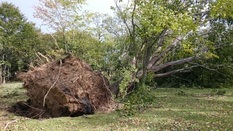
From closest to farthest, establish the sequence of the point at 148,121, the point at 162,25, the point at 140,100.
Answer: the point at 148,121 → the point at 162,25 → the point at 140,100

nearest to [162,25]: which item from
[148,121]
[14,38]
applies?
[148,121]

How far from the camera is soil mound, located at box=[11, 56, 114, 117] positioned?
9.50 meters

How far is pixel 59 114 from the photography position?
31.7 feet

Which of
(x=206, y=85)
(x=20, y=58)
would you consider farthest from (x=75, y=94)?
(x=20, y=58)

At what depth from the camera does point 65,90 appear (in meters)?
9.54

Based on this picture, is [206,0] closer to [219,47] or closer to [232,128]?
[219,47]

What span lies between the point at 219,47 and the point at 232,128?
10767 millimetres

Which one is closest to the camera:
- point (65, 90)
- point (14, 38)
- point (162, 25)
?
point (65, 90)

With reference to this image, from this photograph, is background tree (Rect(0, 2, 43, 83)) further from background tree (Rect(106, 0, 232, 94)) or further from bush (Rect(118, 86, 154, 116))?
bush (Rect(118, 86, 154, 116))

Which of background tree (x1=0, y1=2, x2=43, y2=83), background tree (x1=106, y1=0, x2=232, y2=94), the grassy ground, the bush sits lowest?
the grassy ground

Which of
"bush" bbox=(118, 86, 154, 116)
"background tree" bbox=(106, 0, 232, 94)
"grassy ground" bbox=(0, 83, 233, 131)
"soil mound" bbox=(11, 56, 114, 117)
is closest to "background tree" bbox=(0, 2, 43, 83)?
"background tree" bbox=(106, 0, 232, 94)

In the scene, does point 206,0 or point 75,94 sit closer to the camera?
point 75,94

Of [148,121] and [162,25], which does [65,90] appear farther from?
[162,25]

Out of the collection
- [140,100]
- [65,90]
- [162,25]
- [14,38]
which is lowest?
[140,100]
